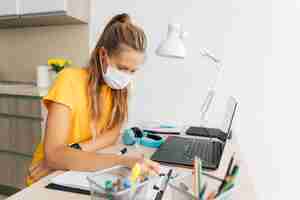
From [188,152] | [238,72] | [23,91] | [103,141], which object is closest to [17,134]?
[23,91]

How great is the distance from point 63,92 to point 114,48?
10.0 inches

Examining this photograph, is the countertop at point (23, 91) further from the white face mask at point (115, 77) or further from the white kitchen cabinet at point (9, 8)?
the white face mask at point (115, 77)

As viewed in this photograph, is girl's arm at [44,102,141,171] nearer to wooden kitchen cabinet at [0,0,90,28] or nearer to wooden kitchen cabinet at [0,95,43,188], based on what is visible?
wooden kitchen cabinet at [0,95,43,188]

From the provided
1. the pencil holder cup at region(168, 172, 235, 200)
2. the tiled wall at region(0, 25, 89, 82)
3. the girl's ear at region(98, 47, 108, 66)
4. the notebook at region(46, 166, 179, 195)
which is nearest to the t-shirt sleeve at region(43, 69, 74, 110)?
the girl's ear at region(98, 47, 108, 66)

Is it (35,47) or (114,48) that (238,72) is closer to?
(114,48)

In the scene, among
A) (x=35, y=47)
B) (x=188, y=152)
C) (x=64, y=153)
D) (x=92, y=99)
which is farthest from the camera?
(x=35, y=47)

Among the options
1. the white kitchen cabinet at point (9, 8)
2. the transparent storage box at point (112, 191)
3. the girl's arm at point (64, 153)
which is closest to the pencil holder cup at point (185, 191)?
the transparent storage box at point (112, 191)

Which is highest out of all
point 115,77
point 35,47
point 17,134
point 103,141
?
point 35,47

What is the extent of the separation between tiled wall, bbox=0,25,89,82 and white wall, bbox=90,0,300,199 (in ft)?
1.78

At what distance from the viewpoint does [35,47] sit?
2.39m

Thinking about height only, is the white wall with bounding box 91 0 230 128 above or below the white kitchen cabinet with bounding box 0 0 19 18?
below

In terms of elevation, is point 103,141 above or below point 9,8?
below

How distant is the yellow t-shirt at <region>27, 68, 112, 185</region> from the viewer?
984 millimetres

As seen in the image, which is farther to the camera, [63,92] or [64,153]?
[63,92]
